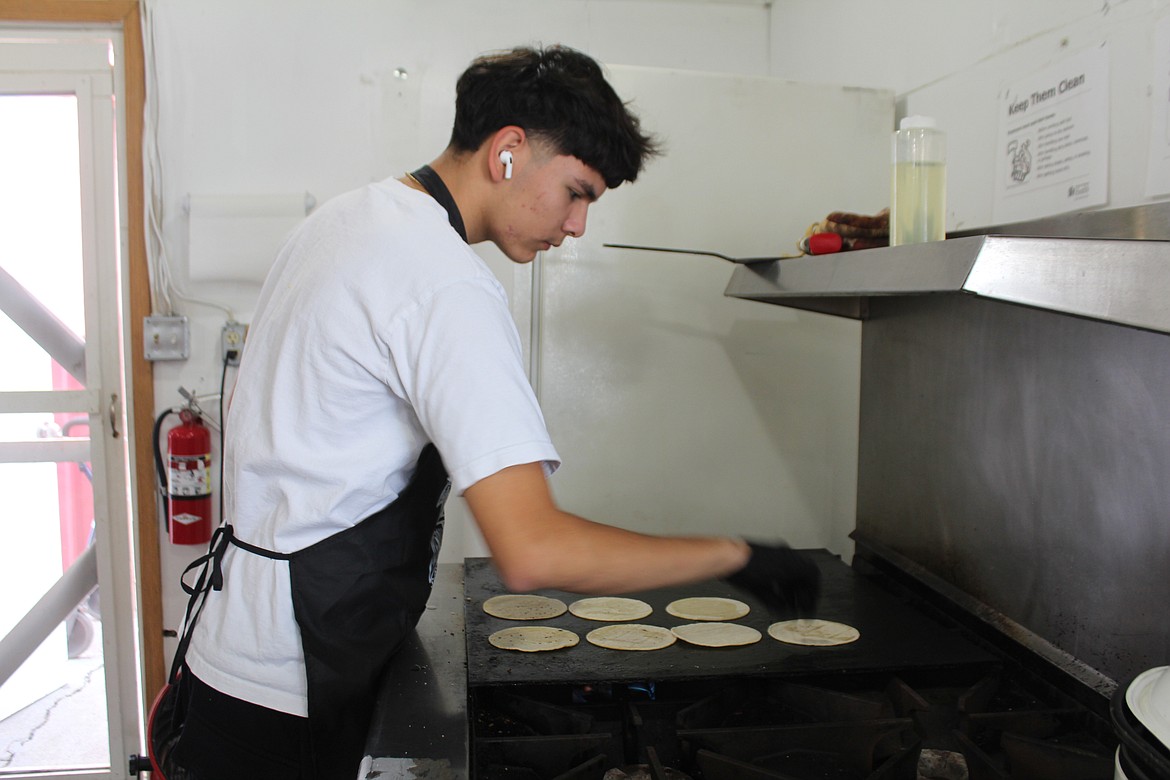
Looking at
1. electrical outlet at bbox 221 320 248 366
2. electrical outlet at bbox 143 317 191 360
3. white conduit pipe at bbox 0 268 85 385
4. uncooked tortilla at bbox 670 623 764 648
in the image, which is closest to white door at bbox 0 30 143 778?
white conduit pipe at bbox 0 268 85 385

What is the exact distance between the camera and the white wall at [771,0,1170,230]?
1212mm

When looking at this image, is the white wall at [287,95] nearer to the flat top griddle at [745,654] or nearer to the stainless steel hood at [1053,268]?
the flat top griddle at [745,654]

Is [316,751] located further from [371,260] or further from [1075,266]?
[1075,266]

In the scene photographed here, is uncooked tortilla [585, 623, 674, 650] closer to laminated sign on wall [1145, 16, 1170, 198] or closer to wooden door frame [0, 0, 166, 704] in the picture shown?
laminated sign on wall [1145, 16, 1170, 198]

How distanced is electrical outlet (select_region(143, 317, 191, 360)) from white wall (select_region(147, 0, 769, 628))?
43 mm

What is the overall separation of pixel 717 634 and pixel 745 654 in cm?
9

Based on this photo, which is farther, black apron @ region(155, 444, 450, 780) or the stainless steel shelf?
black apron @ region(155, 444, 450, 780)

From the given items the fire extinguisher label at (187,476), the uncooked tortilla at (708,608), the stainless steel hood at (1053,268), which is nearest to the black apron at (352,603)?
the uncooked tortilla at (708,608)

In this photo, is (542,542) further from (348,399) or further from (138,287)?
(138,287)

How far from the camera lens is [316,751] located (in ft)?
3.48

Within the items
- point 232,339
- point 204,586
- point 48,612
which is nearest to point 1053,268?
point 204,586

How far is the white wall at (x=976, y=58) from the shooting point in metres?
1.21

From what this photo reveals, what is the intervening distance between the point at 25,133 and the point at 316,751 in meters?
2.18

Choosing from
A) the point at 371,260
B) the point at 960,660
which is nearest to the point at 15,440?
the point at 371,260
